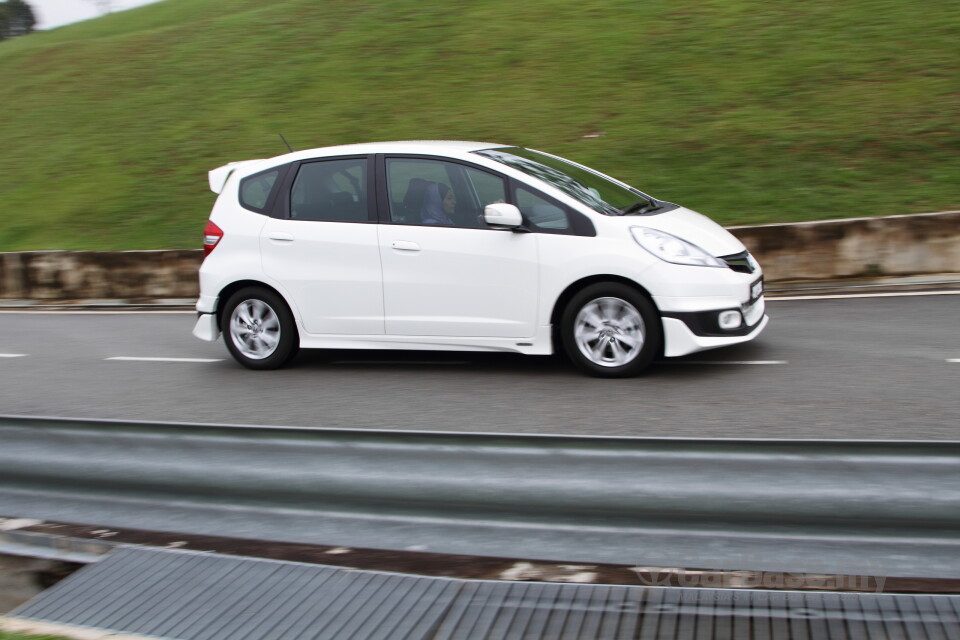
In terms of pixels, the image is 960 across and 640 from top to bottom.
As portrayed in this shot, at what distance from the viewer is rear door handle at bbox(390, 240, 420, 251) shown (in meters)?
7.43

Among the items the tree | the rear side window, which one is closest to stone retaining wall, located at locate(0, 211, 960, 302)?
the rear side window

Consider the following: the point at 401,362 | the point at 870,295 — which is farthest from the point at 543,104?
the point at 401,362

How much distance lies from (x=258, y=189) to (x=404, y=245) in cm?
155

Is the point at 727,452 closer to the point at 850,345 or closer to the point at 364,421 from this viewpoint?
the point at 364,421

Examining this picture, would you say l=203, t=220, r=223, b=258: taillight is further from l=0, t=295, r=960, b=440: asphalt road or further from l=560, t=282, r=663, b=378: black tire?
l=560, t=282, r=663, b=378: black tire

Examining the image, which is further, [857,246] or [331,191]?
[857,246]

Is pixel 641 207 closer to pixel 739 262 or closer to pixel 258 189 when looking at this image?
pixel 739 262

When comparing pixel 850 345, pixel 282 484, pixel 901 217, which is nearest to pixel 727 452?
pixel 282 484

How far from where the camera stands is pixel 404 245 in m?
7.46

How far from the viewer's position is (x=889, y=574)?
3289 millimetres

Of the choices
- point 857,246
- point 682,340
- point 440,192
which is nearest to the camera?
point 682,340

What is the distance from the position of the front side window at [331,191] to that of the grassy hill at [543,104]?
584 centimetres

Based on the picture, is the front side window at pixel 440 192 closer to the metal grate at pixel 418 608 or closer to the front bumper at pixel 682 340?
the front bumper at pixel 682 340

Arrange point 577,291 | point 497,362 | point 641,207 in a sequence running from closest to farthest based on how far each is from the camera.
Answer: point 577,291, point 641,207, point 497,362
